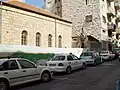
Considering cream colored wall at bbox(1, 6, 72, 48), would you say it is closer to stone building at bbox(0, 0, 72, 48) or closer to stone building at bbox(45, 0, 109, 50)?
stone building at bbox(0, 0, 72, 48)

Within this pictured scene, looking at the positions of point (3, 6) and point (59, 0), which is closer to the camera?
point (3, 6)

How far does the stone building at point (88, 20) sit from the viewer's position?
45.4 metres

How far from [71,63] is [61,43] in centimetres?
1997

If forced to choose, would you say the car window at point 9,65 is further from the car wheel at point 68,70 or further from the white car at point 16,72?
the car wheel at point 68,70

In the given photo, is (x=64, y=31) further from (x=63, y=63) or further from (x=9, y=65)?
(x=9, y=65)

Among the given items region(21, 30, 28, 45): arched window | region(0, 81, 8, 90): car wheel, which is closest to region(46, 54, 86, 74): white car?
region(0, 81, 8, 90): car wheel

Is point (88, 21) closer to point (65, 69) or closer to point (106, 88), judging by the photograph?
point (65, 69)

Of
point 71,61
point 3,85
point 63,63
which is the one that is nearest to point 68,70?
point 63,63

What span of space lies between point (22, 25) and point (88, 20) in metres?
20.0

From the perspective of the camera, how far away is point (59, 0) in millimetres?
49938

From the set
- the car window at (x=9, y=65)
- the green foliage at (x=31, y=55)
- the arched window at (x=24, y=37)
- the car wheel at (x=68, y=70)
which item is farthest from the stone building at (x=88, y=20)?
the car window at (x=9, y=65)

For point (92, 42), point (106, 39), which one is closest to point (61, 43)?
point (92, 42)

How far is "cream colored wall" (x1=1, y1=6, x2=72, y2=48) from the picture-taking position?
26.5 meters

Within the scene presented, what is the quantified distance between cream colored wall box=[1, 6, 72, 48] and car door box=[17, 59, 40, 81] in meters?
13.9
